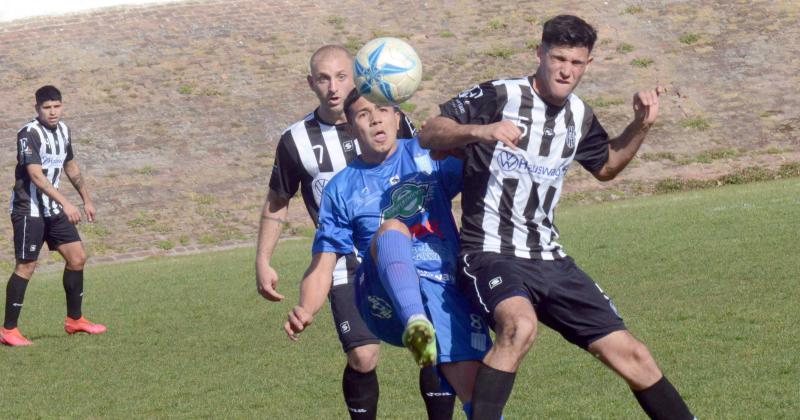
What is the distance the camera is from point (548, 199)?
543 centimetres

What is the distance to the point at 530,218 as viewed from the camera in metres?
5.37

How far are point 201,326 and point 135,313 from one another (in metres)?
1.49

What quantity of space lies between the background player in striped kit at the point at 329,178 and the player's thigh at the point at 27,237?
17.7 feet

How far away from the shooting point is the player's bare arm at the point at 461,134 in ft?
15.9

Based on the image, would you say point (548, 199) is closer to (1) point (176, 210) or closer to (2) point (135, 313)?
(2) point (135, 313)

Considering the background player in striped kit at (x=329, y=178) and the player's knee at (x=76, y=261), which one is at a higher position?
the background player in striped kit at (x=329, y=178)

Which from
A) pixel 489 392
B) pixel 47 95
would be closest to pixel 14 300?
pixel 47 95

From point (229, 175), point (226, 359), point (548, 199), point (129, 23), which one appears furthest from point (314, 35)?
point (548, 199)

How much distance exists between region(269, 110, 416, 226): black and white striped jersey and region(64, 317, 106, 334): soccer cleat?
532 centimetres

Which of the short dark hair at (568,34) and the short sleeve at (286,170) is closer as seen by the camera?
the short dark hair at (568,34)

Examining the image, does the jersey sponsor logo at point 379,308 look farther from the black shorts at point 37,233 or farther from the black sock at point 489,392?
the black shorts at point 37,233

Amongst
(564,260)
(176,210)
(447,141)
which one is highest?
(447,141)

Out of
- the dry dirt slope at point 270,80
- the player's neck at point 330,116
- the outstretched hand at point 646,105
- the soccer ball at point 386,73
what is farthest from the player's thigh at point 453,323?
the dry dirt slope at point 270,80

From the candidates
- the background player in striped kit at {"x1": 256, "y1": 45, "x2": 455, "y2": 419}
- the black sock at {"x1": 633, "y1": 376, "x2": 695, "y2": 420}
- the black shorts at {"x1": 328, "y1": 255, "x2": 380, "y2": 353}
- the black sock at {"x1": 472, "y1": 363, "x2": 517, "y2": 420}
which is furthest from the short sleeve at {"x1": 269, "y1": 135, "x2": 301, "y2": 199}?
the black sock at {"x1": 633, "y1": 376, "x2": 695, "y2": 420}
